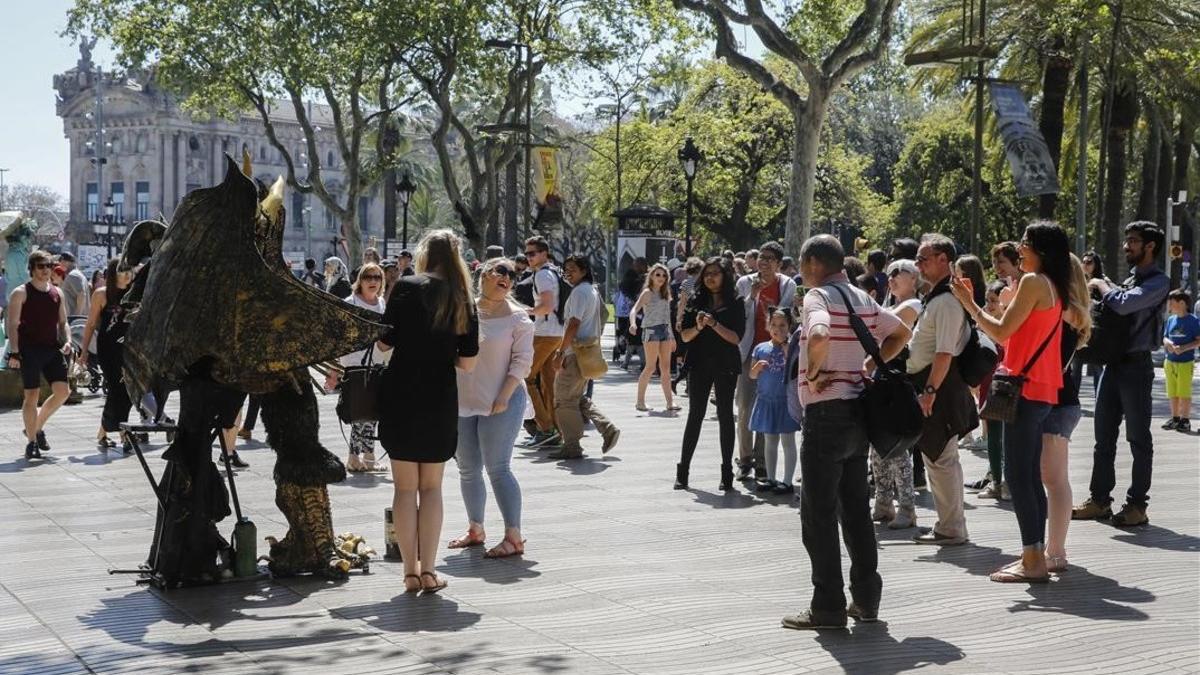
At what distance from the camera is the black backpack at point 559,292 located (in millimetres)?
13380

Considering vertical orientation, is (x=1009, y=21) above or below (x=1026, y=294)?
above

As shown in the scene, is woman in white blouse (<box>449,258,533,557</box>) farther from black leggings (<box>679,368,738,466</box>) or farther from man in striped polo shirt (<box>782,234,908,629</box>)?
black leggings (<box>679,368,738,466</box>)

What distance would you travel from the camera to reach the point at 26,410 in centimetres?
1320

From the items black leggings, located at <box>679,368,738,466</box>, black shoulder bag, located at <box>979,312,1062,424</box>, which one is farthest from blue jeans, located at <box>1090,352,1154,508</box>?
black leggings, located at <box>679,368,738,466</box>

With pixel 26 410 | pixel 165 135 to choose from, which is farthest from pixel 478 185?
pixel 165 135

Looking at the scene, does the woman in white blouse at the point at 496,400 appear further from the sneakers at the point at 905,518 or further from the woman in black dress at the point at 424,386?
the sneakers at the point at 905,518

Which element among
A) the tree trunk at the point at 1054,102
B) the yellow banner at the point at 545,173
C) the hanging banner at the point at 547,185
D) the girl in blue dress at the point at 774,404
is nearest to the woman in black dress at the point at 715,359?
the girl in blue dress at the point at 774,404

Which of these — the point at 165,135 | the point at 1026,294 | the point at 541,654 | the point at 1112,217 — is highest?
the point at 165,135

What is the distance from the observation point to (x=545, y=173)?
3553 centimetres

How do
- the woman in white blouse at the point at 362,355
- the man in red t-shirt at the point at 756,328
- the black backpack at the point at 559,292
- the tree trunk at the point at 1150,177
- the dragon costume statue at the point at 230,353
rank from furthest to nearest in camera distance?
the tree trunk at the point at 1150,177 < the black backpack at the point at 559,292 < the woman in white blouse at the point at 362,355 < the man in red t-shirt at the point at 756,328 < the dragon costume statue at the point at 230,353

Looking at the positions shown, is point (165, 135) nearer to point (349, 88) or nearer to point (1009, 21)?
point (349, 88)

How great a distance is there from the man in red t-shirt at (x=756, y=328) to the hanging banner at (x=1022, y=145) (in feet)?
32.2

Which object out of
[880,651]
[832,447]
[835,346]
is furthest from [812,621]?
[835,346]

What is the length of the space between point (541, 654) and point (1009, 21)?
24389 mm
